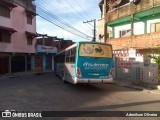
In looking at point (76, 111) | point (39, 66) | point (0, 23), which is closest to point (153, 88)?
point (76, 111)

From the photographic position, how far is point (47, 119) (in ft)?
25.6

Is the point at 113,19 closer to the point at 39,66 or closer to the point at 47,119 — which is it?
the point at 39,66

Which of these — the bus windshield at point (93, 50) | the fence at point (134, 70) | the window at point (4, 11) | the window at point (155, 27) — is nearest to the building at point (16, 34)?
the window at point (4, 11)

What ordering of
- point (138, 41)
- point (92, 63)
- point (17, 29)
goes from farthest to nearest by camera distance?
1. point (17, 29)
2. point (138, 41)
3. point (92, 63)

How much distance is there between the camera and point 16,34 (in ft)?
111

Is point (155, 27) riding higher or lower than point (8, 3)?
lower

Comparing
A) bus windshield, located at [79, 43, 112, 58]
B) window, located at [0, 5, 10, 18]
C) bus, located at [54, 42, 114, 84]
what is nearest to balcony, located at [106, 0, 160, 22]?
bus windshield, located at [79, 43, 112, 58]

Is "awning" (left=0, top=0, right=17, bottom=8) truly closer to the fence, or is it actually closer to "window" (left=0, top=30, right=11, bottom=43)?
"window" (left=0, top=30, right=11, bottom=43)

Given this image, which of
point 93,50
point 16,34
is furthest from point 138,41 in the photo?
point 16,34

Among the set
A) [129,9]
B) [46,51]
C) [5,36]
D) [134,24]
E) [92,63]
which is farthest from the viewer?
[46,51]

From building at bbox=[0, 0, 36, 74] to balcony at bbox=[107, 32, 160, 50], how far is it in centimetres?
1285

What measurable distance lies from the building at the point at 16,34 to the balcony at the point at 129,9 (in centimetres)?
1227

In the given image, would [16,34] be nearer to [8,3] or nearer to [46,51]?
[8,3]

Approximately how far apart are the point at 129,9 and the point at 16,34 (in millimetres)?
15610
